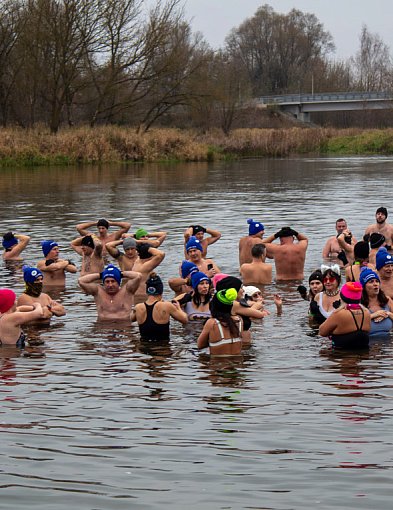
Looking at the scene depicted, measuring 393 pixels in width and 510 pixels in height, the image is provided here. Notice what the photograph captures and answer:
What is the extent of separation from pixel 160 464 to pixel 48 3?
50.3 metres

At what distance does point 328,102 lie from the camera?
98.2m

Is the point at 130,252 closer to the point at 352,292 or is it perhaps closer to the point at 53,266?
the point at 53,266

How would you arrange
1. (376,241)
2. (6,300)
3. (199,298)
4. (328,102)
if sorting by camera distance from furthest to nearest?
(328,102)
(376,241)
(199,298)
(6,300)

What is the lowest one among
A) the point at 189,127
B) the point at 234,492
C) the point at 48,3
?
the point at 234,492

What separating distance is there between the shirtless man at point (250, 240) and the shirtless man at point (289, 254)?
1.16 ft

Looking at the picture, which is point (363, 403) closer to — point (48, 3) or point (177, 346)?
point (177, 346)

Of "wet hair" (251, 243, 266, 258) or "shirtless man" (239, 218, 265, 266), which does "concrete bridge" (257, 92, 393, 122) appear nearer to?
"shirtless man" (239, 218, 265, 266)

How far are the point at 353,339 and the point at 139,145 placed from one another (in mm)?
44659

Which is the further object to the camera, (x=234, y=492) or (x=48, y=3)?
(x=48, y=3)

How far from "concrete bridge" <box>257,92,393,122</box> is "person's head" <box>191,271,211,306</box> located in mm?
81797

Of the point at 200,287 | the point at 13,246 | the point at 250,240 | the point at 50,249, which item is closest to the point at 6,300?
the point at 200,287

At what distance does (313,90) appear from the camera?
110625mm

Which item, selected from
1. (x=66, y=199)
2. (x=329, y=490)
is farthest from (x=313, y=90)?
(x=329, y=490)

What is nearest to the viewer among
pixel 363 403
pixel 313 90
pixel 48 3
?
pixel 363 403
